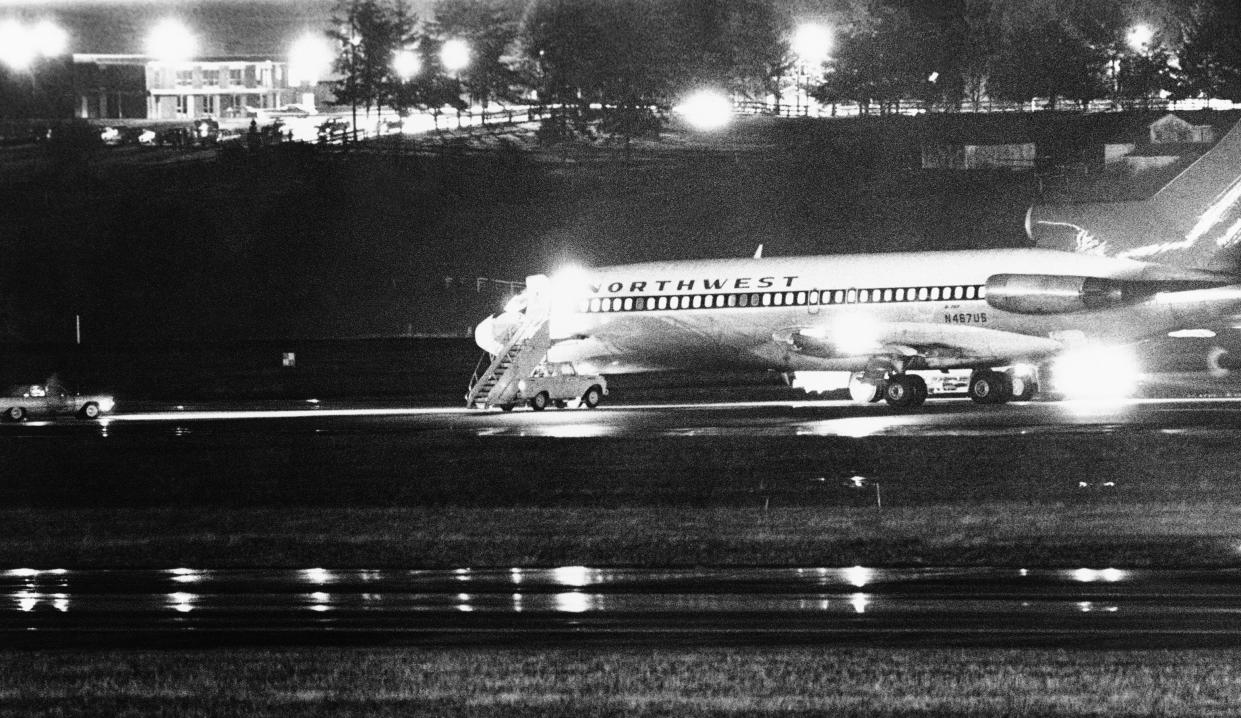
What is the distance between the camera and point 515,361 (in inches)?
2235

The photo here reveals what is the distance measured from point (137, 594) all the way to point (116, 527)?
7.37 meters

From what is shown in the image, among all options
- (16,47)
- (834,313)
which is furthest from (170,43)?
(834,313)

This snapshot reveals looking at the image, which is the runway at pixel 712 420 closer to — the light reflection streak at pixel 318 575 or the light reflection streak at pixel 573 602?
the light reflection streak at pixel 318 575

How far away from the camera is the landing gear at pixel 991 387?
52.5 metres

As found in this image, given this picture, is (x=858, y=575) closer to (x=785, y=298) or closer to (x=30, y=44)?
(x=785, y=298)

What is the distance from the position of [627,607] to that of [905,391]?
103ft

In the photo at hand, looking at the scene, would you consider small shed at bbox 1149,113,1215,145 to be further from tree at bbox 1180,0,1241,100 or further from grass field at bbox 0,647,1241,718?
grass field at bbox 0,647,1241,718

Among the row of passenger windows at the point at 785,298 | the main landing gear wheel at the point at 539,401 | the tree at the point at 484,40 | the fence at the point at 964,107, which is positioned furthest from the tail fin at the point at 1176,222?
the tree at the point at 484,40

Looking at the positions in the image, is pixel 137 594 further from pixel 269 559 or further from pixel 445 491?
pixel 445 491

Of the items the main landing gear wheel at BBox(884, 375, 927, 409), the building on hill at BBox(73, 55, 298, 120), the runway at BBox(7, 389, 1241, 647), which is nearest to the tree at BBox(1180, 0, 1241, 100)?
the building on hill at BBox(73, 55, 298, 120)

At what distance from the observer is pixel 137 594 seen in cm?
2333

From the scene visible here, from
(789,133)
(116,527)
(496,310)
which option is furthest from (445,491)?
(789,133)

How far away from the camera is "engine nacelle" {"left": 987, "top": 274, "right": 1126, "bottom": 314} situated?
49906 millimetres

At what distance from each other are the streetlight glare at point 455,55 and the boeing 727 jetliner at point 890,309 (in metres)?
64.6
